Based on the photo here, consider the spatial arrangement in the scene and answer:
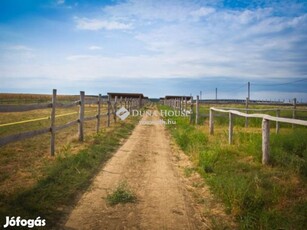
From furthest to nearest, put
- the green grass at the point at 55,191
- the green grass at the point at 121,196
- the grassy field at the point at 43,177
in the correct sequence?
the green grass at the point at 121,196, the grassy field at the point at 43,177, the green grass at the point at 55,191

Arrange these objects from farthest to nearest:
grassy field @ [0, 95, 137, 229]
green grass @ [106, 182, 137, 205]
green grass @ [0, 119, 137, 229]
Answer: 1. green grass @ [106, 182, 137, 205]
2. grassy field @ [0, 95, 137, 229]
3. green grass @ [0, 119, 137, 229]

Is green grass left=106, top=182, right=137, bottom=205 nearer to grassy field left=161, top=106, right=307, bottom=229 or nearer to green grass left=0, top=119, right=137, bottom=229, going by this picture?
green grass left=0, top=119, right=137, bottom=229

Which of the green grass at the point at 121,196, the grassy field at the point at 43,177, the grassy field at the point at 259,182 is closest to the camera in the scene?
the grassy field at the point at 259,182

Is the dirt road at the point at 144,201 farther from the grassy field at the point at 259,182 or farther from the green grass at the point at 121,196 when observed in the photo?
the grassy field at the point at 259,182

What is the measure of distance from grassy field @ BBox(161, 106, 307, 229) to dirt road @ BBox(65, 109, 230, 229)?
506mm

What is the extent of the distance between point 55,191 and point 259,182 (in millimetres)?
3888

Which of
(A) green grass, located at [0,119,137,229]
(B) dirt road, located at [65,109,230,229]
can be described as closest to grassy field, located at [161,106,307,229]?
(B) dirt road, located at [65,109,230,229]

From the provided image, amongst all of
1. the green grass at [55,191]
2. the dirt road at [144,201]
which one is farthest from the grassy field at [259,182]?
the green grass at [55,191]

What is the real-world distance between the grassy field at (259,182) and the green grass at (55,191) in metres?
2.67

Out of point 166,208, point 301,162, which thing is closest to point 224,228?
point 166,208

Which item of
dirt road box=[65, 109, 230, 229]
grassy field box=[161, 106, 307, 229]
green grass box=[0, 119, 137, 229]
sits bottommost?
dirt road box=[65, 109, 230, 229]

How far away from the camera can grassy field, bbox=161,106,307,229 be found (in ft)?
13.4

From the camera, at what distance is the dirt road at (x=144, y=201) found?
4136 millimetres

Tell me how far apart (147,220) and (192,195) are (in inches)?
57.9
